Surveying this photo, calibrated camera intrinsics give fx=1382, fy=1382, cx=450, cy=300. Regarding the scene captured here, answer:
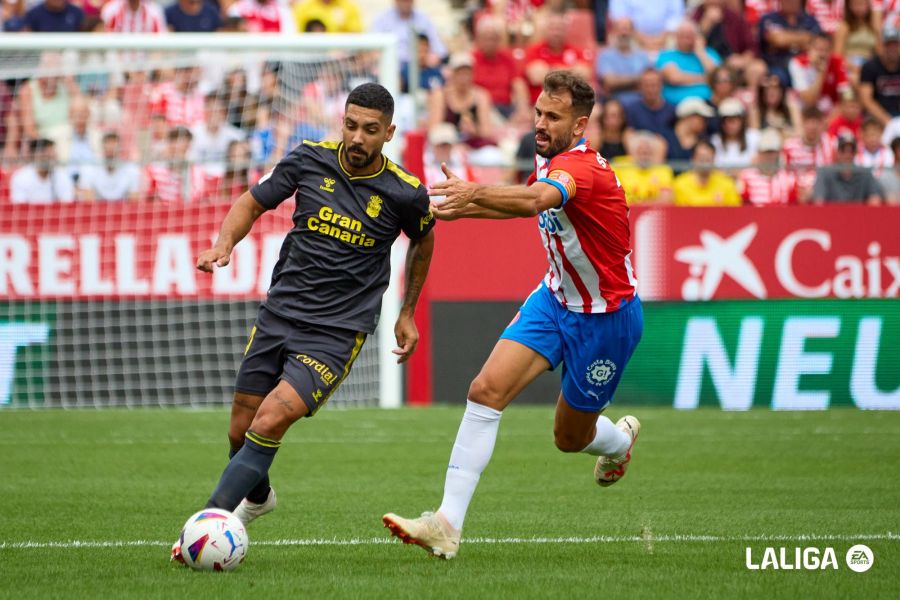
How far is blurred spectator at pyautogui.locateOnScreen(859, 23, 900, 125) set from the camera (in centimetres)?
1955

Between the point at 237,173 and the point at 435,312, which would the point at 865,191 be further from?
the point at 237,173

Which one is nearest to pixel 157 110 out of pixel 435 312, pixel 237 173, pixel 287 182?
pixel 237 173

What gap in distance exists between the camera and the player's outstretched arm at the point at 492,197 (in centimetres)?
627

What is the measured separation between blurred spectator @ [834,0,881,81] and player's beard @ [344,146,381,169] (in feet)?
49.6

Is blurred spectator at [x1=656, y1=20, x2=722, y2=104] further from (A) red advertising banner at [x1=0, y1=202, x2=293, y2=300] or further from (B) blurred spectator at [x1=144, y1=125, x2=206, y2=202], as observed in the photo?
(B) blurred spectator at [x1=144, y1=125, x2=206, y2=202]

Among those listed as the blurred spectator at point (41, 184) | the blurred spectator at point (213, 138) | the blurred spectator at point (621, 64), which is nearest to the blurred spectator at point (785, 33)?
the blurred spectator at point (621, 64)

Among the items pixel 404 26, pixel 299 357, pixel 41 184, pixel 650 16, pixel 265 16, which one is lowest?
pixel 299 357

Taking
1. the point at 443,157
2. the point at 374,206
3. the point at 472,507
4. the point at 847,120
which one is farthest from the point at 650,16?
the point at 374,206

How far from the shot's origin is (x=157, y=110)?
16062 millimetres

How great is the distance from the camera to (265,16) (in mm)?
19078

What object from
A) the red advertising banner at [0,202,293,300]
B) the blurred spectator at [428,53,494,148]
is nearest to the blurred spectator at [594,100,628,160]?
the blurred spectator at [428,53,494,148]

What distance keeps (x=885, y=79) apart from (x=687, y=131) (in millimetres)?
3621

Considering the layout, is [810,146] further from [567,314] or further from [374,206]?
[374,206]

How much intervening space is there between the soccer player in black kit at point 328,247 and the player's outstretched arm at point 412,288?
0.09 m
